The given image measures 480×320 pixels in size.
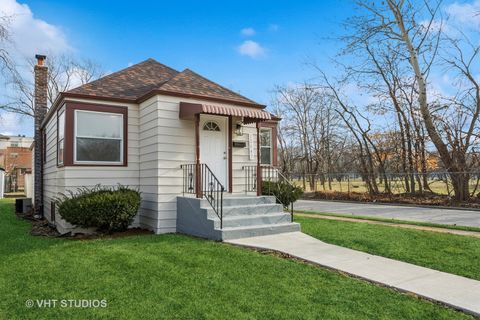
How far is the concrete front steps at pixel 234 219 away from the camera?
6.43 m

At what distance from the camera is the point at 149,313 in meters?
3.16

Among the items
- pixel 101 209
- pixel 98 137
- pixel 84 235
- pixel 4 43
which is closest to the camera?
pixel 101 209

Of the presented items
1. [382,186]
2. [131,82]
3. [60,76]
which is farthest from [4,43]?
[60,76]

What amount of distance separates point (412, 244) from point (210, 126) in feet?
15.9

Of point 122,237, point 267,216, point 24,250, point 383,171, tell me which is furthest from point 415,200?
point 24,250

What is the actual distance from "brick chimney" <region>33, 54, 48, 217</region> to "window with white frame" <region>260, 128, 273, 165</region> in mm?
7054

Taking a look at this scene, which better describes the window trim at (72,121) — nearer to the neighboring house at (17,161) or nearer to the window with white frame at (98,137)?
the window with white frame at (98,137)

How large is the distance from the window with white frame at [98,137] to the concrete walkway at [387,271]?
3708 mm

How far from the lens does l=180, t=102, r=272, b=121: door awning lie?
7.33 m

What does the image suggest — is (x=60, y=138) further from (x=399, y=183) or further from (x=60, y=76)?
(x=60, y=76)

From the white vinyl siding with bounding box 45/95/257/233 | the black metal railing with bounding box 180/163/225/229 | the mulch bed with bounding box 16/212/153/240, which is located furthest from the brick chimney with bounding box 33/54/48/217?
the black metal railing with bounding box 180/163/225/229

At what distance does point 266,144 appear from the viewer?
474 inches

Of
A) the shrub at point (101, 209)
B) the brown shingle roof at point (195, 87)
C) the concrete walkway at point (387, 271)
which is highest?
the brown shingle roof at point (195, 87)

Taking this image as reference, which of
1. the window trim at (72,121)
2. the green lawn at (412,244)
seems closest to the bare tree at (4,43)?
the window trim at (72,121)
